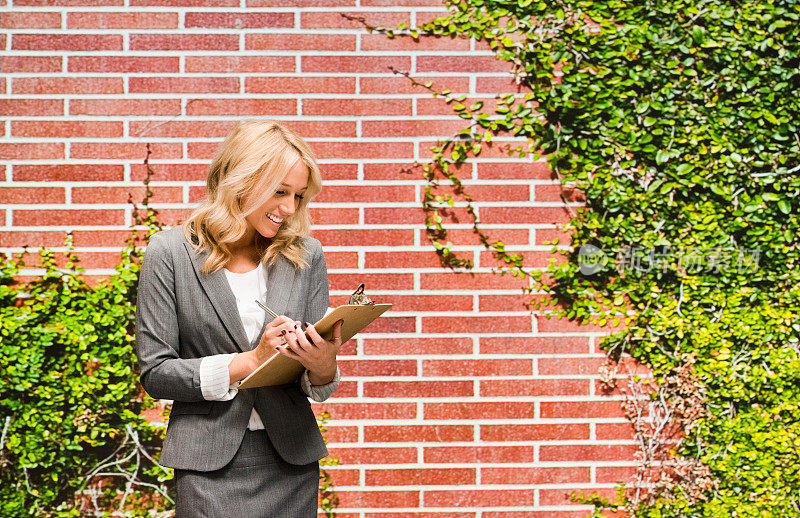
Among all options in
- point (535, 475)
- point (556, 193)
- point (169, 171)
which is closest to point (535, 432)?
point (535, 475)

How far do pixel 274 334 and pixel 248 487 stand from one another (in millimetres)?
508

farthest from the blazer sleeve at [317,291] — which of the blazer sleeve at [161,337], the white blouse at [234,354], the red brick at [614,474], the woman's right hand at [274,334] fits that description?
the red brick at [614,474]

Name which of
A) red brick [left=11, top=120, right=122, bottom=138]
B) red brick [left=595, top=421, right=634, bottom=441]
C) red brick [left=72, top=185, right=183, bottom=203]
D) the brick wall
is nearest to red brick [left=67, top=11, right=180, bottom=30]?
the brick wall

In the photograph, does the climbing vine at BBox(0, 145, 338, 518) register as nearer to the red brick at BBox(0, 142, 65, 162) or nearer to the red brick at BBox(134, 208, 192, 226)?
the red brick at BBox(134, 208, 192, 226)

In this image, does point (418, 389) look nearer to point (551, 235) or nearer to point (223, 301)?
point (551, 235)

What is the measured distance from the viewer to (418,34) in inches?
121

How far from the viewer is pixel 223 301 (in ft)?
6.29

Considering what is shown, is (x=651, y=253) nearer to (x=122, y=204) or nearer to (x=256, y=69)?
(x=256, y=69)

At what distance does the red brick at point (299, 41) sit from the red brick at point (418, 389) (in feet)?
5.16

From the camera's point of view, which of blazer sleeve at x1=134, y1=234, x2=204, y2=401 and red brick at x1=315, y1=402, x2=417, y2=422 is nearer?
blazer sleeve at x1=134, y1=234, x2=204, y2=401

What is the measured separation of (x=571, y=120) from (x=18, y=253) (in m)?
2.63

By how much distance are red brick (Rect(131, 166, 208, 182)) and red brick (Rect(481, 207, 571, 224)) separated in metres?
1.34

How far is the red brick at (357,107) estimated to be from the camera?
10.0 feet

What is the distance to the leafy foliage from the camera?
3.07 m
